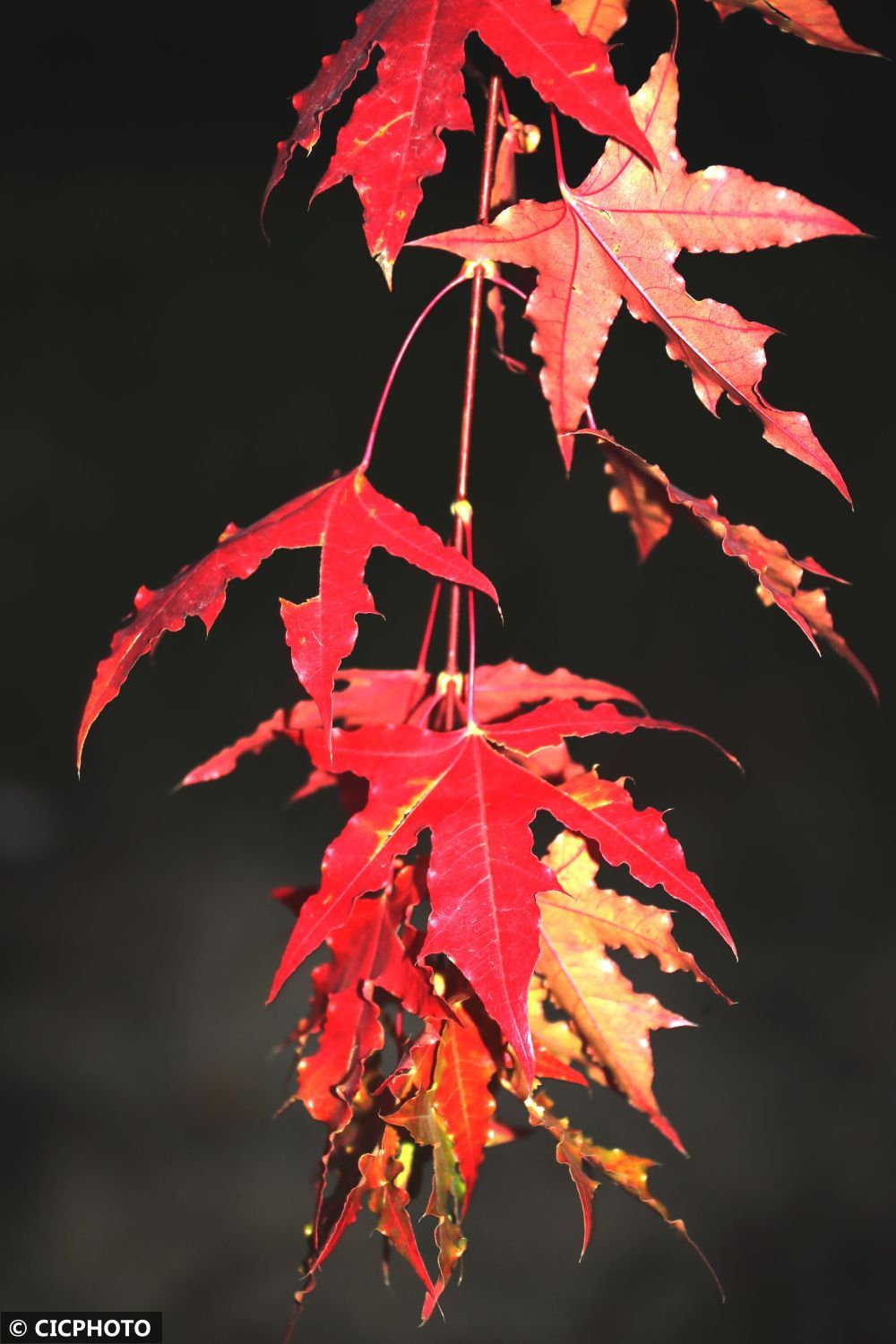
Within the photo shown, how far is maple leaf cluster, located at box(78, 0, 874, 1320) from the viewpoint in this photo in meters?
0.36

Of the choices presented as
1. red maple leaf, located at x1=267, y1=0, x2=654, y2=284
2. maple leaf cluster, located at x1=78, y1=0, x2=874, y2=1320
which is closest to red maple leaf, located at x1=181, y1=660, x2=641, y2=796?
maple leaf cluster, located at x1=78, y1=0, x2=874, y2=1320

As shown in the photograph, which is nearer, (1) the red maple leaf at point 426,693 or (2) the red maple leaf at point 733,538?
(2) the red maple leaf at point 733,538

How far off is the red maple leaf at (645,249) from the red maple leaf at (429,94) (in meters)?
0.03

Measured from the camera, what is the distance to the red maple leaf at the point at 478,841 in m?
0.35

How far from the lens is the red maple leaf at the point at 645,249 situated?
38 cm

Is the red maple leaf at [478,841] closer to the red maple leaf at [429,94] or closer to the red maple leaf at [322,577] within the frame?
the red maple leaf at [322,577]

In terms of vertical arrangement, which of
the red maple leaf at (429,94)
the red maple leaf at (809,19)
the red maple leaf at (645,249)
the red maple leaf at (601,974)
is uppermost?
the red maple leaf at (809,19)

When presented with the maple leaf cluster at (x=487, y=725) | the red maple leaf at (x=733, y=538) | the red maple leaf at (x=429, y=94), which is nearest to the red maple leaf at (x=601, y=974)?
the maple leaf cluster at (x=487, y=725)

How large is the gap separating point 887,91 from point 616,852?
52.7 inches

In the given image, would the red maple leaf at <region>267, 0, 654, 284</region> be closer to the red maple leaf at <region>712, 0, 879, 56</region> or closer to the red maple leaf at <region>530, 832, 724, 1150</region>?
the red maple leaf at <region>712, 0, 879, 56</region>

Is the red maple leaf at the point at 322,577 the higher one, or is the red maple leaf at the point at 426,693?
the red maple leaf at the point at 322,577

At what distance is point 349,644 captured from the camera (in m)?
0.36

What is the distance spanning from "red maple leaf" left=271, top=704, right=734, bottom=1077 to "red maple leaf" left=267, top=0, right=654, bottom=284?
167 millimetres

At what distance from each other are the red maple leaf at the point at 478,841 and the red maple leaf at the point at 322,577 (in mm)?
56
